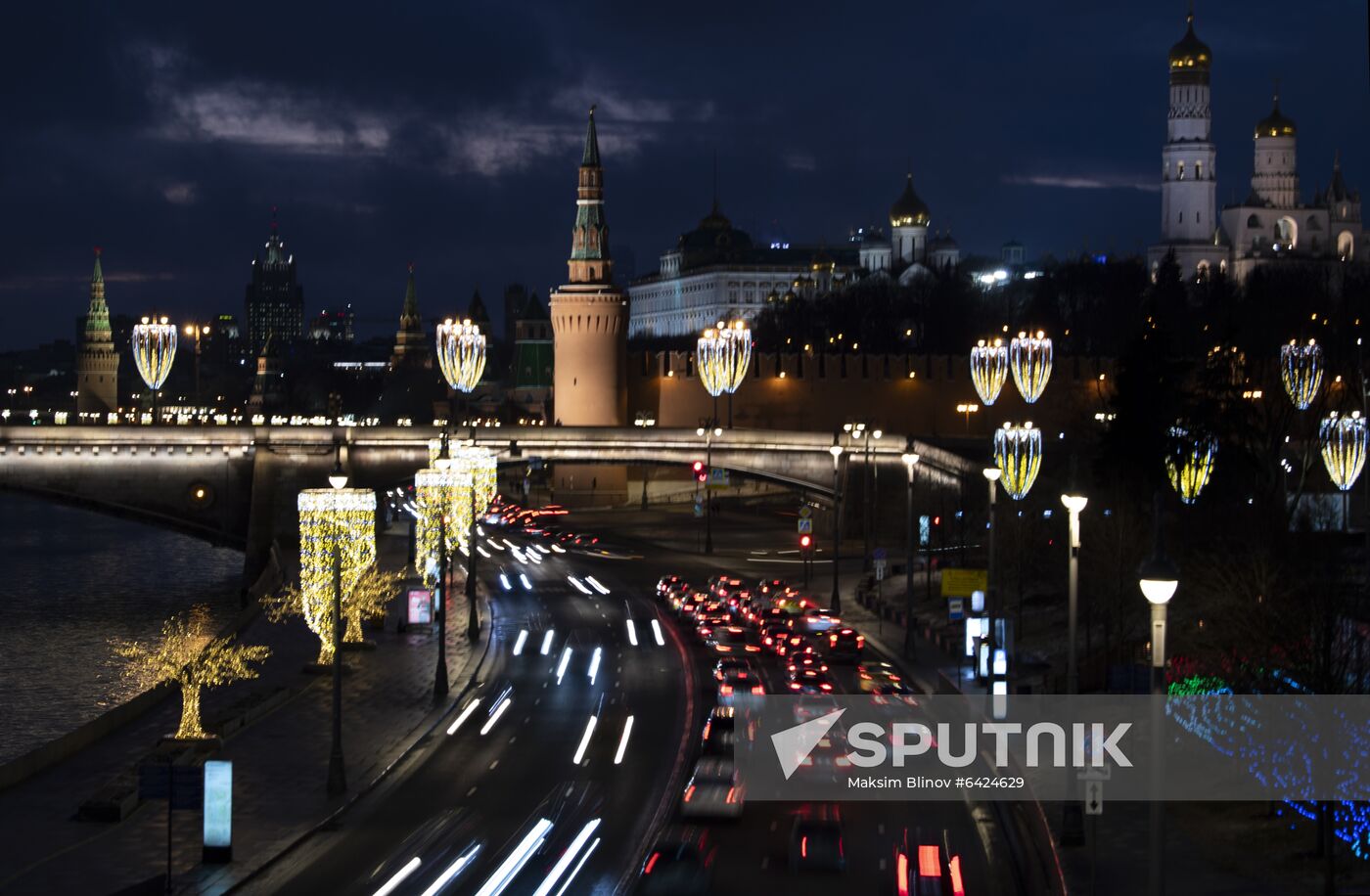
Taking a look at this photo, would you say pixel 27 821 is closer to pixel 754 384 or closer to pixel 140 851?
pixel 140 851

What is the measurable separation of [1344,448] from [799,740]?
37.7m

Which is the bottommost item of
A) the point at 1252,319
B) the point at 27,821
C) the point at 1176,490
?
the point at 27,821

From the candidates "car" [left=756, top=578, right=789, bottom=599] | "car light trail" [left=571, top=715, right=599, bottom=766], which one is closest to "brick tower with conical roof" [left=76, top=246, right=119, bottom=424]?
"car" [left=756, top=578, right=789, bottom=599]

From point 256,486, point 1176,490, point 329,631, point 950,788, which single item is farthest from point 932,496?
point 950,788

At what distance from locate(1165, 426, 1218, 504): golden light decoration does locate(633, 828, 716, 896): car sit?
35.0m

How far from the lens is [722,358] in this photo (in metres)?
94.1

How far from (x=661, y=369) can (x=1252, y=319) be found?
111ft

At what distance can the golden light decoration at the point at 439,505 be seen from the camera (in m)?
51.2

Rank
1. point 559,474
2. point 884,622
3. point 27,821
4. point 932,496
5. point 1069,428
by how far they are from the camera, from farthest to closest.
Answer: point 559,474, point 1069,428, point 932,496, point 884,622, point 27,821

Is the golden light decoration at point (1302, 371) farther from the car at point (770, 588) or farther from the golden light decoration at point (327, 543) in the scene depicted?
the golden light decoration at point (327, 543)

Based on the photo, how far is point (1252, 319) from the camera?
111m

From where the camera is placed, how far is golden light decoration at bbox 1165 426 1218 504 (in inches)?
2229

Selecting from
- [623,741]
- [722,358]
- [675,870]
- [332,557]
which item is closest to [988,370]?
[722,358]

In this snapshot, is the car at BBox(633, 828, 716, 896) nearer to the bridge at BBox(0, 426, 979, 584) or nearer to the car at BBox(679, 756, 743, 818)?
the car at BBox(679, 756, 743, 818)
